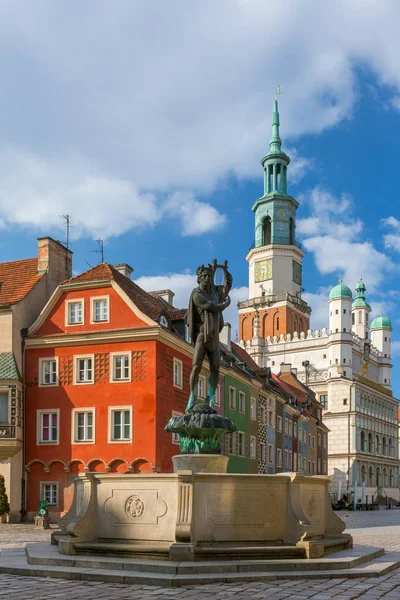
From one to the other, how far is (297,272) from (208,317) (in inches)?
3427

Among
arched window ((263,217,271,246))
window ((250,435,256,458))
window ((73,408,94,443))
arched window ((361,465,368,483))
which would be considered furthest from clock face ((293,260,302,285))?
window ((73,408,94,443))

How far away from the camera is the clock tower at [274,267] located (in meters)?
97.4

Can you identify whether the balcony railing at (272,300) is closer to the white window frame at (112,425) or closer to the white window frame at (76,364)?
the white window frame at (76,364)

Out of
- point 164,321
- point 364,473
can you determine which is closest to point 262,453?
point 164,321

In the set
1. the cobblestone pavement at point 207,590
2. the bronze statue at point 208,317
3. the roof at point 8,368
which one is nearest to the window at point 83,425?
the roof at point 8,368

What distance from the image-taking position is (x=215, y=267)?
1597 cm

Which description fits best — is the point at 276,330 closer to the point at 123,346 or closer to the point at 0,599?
the point at 123,346

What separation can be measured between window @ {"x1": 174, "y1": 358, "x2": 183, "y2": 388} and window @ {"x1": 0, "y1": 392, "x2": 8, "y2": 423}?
7.49m

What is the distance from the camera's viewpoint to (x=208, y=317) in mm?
15539

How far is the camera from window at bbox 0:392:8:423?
3353 centimetres

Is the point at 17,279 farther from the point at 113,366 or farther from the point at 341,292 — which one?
the point at 341,292

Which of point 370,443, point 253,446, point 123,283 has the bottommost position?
point 370,443

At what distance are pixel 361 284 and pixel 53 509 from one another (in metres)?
78.5

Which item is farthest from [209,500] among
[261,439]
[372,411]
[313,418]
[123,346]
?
[372,411]
